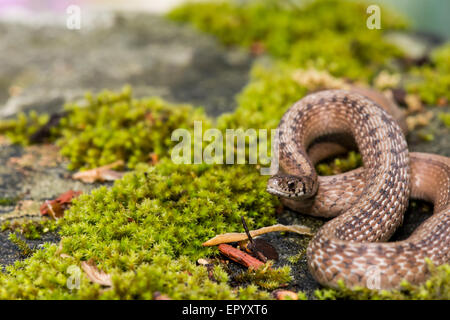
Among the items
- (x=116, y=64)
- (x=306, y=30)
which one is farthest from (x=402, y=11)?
(x=116, y=64)

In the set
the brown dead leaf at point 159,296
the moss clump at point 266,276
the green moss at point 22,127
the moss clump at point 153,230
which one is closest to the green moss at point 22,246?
the moss clump at point 153,230

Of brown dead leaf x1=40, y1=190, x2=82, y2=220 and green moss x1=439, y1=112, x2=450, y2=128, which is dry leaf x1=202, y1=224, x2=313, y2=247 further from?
green moss x1=439, y1=112, x2=450, y2=128

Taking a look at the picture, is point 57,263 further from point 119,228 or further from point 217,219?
point 217,219

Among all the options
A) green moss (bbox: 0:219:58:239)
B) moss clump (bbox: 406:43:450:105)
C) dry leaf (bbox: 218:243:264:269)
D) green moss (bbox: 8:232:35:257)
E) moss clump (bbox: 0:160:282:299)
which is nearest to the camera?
moss clump (bbox: 0:160:282:299)

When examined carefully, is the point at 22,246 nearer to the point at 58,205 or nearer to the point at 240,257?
the point at 58,205

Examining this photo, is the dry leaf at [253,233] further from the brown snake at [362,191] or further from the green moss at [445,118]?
the green moss at [445,118]

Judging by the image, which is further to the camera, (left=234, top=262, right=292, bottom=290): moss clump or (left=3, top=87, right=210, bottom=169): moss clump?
(left=3, top=87, right=210, bottom=169): moss clump

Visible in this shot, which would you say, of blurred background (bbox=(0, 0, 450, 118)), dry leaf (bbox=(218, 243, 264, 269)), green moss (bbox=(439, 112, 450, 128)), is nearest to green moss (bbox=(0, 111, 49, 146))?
blurred background (bbox=(0, 0, 450, 118))
